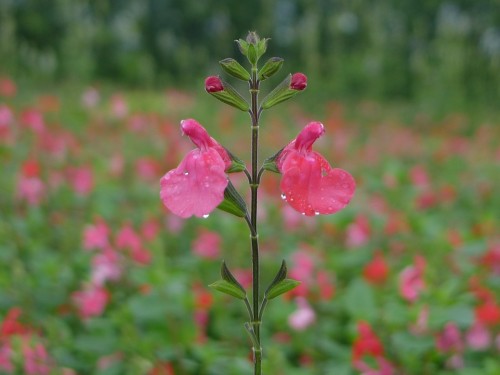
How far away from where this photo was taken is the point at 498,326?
6.57 feet

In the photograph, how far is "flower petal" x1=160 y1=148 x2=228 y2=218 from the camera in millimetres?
882

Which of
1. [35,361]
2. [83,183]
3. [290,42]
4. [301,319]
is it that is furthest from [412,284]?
[290,42]

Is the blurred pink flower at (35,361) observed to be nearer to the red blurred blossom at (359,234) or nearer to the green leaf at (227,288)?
the green leaf at (227,288)

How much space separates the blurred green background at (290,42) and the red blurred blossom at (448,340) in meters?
7.27

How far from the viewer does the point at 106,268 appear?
2287 millimetres

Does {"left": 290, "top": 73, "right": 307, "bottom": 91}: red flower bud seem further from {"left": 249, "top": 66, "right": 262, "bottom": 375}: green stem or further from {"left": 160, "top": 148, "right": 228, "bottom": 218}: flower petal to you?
{"left": 160, "top": 148, "right": 228, "bottom": 218}: flower petal

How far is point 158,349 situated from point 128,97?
6.53 metres

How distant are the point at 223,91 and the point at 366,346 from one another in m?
0.97

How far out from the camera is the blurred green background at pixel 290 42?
1005 cm

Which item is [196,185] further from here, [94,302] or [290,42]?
[290,42]

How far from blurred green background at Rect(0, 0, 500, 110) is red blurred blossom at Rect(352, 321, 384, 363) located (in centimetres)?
726

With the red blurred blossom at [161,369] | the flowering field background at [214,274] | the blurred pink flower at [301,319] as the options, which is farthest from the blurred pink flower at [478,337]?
the red blurred blossom at [161,369]

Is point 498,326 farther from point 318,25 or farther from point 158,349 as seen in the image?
point 318,25

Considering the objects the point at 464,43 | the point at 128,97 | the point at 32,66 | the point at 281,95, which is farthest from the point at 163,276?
the point at 464,43
